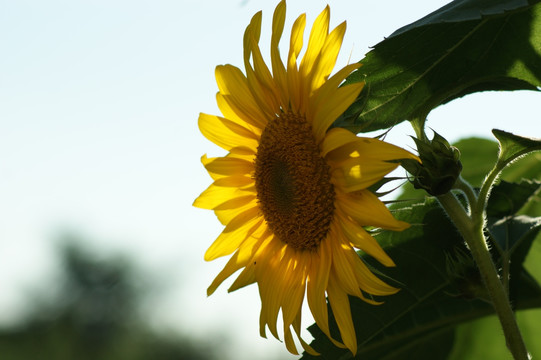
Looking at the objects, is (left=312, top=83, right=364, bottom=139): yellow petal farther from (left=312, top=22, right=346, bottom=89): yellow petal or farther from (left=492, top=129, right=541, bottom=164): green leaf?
(left=492, top=129, right=541, bottom=164): green leaf

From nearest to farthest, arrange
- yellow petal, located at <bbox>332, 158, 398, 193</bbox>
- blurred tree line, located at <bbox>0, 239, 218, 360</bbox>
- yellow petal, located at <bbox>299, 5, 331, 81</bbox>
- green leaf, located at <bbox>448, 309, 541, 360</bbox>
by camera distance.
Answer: yellow petal, located at <bbox>332, 158, 398, 193</bbox> < yellow petal, located at <bbox>299, 5, 331, 81</bbox> < green leaf, located at <bbox>448, 309, 541, 360</bbox> < blurred tree line, located at <bbox>0, 239, 218, 360</bbox>

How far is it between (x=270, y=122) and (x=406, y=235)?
0.85 feet

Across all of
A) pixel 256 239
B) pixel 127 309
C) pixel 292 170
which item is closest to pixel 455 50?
pixel 292 170

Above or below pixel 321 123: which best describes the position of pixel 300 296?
below

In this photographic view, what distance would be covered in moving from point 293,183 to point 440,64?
9.6 inches

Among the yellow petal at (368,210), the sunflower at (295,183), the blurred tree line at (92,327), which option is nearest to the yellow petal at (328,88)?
the sunflower at (295,183)

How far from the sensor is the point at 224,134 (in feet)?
3.41

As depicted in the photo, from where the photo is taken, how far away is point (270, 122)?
99cm

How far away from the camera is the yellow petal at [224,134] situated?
1.03 meters

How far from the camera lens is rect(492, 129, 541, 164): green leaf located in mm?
891

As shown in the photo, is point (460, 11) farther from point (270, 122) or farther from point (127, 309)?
point (127, 309)

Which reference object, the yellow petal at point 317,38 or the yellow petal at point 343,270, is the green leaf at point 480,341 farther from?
the yellow petal at point 317,38

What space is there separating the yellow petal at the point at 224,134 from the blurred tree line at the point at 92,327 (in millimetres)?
14078

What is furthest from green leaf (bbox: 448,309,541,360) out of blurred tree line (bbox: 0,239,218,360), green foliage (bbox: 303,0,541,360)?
blurred tree line (bbox: 0,239,218,360)
